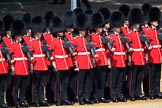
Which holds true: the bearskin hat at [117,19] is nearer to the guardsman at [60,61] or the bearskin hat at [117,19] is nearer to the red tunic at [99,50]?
the red tunic at [99,50]

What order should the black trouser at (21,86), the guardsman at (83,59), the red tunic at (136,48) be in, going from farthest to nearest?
the red tunic at (136,48) → the guardsman at (83,59) → the black trouser at (21,86)

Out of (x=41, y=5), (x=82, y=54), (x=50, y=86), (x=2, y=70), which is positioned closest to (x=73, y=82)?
(x=50, y=86)

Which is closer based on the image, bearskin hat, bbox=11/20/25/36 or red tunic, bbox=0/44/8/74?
red tunic, bbox=0/44/8/74

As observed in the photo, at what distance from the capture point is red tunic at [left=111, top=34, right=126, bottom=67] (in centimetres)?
1042

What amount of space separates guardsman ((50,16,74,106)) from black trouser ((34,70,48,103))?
0.20m

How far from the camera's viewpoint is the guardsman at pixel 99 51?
410 inches

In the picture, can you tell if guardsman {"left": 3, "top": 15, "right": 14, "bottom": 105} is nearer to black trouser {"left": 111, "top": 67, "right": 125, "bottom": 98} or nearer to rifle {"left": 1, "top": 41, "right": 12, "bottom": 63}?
rifle {"left": 1, "top": 41, "right": 12, "bottom": 63}

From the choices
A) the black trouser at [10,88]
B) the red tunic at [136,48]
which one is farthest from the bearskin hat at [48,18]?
the red tunic at [136,48]

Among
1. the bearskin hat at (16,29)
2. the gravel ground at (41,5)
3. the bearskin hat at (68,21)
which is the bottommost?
the bearskin hat at (16,29)

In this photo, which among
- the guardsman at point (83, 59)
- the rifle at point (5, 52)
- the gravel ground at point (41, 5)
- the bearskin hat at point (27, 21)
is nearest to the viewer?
the rifle at point (5, 52)

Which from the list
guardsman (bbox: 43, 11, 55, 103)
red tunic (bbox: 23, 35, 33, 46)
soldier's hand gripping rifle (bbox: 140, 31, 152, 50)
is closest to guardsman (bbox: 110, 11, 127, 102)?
soldier's hand gripping rifle (bbox: 140, 31, 152, 50)

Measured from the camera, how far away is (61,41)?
1021 cm

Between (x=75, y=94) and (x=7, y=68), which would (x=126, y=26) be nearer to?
(x=75, y=94)

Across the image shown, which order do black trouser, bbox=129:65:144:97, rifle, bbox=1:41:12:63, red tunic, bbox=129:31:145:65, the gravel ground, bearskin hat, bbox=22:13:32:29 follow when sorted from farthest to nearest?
1. the gravel ground
2. black trouser, bbox=129:65:144:97
3. red tunic, bbox=129:31:145:65
4. bearskin hat, bbox=22:13:32:29
5. rifle, bbox=1:41:12:63
